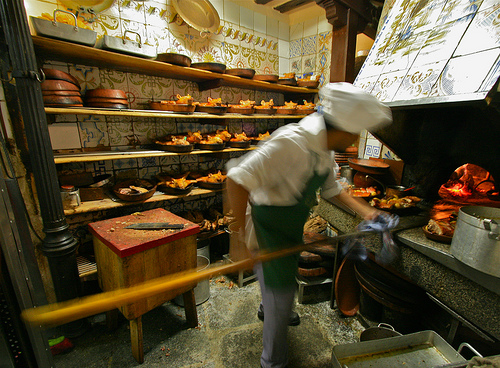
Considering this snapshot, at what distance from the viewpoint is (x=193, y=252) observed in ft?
8.20

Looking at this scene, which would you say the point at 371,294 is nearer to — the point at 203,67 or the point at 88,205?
the point at 88,205

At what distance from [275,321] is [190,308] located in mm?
1084

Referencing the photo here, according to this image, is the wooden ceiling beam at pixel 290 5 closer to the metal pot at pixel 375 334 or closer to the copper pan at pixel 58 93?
the copper pan at pixel 58 93

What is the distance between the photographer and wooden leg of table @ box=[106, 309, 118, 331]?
250 centimetres

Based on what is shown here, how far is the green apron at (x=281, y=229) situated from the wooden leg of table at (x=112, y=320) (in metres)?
1.71

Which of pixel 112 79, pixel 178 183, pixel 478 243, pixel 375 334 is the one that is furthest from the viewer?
pixel 178 183

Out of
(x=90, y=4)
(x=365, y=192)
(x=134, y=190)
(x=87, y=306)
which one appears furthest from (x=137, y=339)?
(x=90, y=4)

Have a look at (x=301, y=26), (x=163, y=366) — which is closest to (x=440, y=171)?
(x=163, y=366)

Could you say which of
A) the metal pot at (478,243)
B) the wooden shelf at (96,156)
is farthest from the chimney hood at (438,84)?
the wooden shelf at (96,156)

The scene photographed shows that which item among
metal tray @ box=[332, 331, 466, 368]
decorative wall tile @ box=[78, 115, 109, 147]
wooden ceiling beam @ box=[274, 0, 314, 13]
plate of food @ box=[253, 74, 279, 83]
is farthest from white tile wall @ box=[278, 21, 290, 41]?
metal tray @ box=[332, 331, 466, 368]

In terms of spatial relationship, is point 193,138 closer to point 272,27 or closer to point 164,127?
point 164,127

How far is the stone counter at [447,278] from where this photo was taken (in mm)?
1458

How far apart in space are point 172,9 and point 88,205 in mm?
2827

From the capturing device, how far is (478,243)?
1.41 meters
